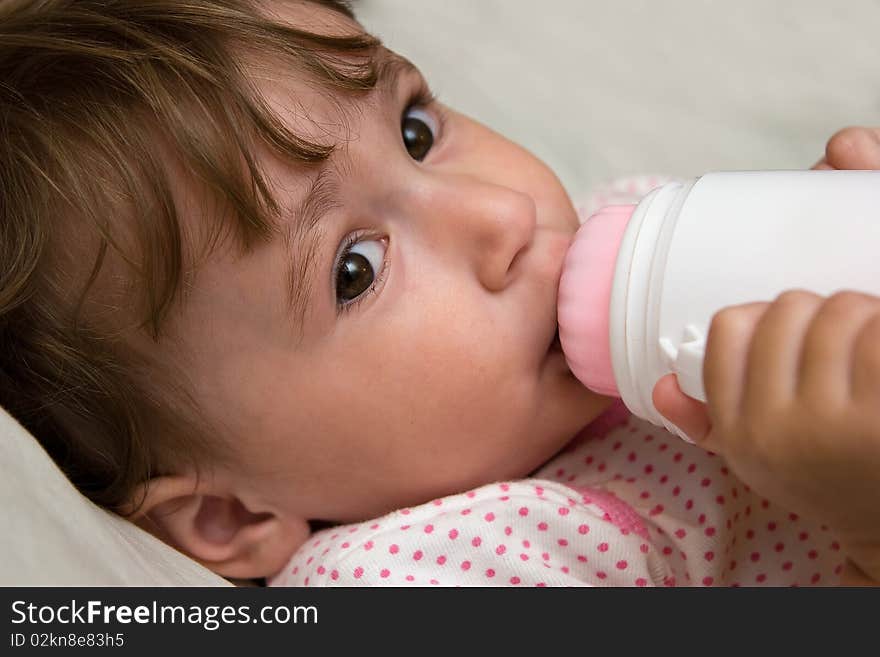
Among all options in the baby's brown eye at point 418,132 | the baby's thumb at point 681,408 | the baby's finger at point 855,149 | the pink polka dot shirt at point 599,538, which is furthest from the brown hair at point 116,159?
the baby's finger at point 855,149

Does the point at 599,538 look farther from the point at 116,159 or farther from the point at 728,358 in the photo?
the point at 116,159

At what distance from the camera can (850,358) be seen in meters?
0.65

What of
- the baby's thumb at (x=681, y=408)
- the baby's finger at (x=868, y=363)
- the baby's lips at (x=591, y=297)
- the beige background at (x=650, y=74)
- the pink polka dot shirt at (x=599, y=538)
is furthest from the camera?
the beige background at (x=650, y=74)

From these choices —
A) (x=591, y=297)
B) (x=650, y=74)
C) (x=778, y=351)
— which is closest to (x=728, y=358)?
(x=778, y=351)

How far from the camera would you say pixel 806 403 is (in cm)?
67

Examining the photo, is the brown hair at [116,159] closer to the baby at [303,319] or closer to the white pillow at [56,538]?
the baby at [303,319]

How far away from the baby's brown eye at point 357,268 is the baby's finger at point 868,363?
47 centimetres

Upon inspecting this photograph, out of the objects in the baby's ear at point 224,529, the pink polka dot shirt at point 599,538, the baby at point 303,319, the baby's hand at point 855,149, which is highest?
the baby's hand at point 855,149

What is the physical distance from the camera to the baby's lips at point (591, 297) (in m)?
0.88

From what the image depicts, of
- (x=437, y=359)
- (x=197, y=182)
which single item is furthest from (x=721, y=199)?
(x=197, y=182)

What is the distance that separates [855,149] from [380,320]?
504 millimetres

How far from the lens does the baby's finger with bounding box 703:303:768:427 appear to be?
2.28ft

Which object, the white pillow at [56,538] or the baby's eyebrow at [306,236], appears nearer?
the white pillow at [56,538]
